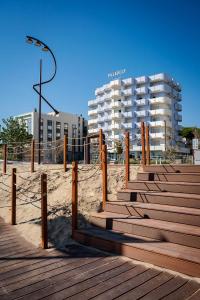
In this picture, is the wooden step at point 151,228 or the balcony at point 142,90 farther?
the balcony at point 142,90

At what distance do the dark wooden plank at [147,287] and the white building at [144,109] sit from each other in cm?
5885

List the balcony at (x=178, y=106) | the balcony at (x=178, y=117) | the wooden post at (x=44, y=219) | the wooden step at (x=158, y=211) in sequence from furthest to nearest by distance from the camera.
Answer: the balcony at (x=178, y=106)
the balcony at (x=178, y=117)
the wooden post at (x=44, y=219)
the wooden step at (x=158, y=211)

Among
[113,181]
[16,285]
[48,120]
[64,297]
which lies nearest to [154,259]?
[64,297]

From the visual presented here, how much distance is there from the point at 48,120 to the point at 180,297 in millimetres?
89798

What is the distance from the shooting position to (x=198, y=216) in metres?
4.60

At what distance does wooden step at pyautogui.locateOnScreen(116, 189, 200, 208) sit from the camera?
17.2 feet

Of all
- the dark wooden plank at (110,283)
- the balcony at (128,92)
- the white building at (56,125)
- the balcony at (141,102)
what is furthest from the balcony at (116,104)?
the dark wooden plank at (110,283)

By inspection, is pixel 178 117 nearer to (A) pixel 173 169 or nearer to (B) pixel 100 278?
(A) pixel 173 169

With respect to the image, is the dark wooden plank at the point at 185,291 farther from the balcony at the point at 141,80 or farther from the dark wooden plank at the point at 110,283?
the balcony at the point at 141,80

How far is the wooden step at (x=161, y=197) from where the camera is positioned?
5230 mm

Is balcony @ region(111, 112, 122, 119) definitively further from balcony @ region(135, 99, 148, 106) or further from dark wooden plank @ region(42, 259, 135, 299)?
dark wooden plank @ region(42, 259, 135, 299)

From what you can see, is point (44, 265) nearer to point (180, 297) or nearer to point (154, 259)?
point (154, 259)

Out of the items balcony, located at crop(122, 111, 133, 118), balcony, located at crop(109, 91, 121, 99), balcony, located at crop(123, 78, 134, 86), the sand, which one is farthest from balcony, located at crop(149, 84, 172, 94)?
the sand

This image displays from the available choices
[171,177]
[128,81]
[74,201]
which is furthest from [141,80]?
A: [74,201]
